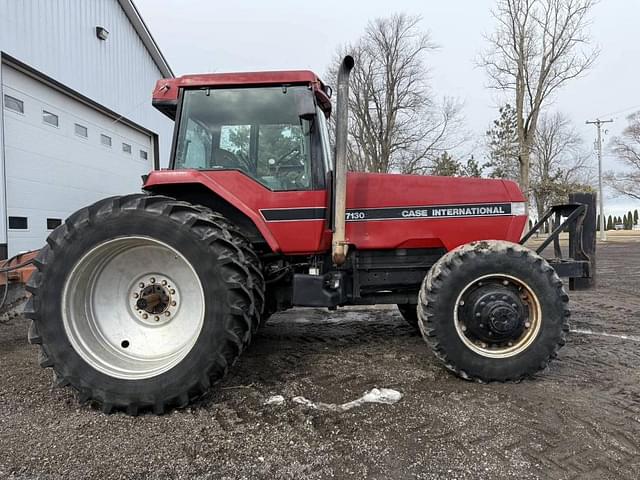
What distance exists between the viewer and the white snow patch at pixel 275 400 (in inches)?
107

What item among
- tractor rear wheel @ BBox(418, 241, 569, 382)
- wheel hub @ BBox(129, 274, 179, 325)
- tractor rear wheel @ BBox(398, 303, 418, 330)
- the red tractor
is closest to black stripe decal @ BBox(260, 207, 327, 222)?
the red tractor

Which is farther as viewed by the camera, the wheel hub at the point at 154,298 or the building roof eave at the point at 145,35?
the building roof eave at the point at 145,35

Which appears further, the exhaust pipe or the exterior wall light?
the exterior wall light

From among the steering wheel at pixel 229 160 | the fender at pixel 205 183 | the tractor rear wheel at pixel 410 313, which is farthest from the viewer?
the tractor rear wheel at pixel 410 313

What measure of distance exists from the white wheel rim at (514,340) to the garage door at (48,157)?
621 centimetres

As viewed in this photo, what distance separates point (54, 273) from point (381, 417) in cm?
218

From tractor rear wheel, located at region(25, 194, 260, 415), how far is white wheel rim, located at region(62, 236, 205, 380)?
1 cm

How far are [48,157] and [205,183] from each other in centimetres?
544

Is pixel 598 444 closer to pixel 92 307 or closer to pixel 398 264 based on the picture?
pixel 398 264

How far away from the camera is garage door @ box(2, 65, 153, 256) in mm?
6148

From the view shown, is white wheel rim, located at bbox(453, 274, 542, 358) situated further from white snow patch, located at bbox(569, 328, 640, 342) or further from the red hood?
white snow patch, located at bbox(569, 328, 640, 342)

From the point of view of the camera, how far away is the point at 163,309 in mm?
2902

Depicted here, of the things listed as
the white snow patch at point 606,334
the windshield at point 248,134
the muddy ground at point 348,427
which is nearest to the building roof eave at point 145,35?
the windshield at point 248,134

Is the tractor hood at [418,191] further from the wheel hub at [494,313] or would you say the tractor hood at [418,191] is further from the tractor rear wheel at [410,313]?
the tractor rear wheel at [410,313]
